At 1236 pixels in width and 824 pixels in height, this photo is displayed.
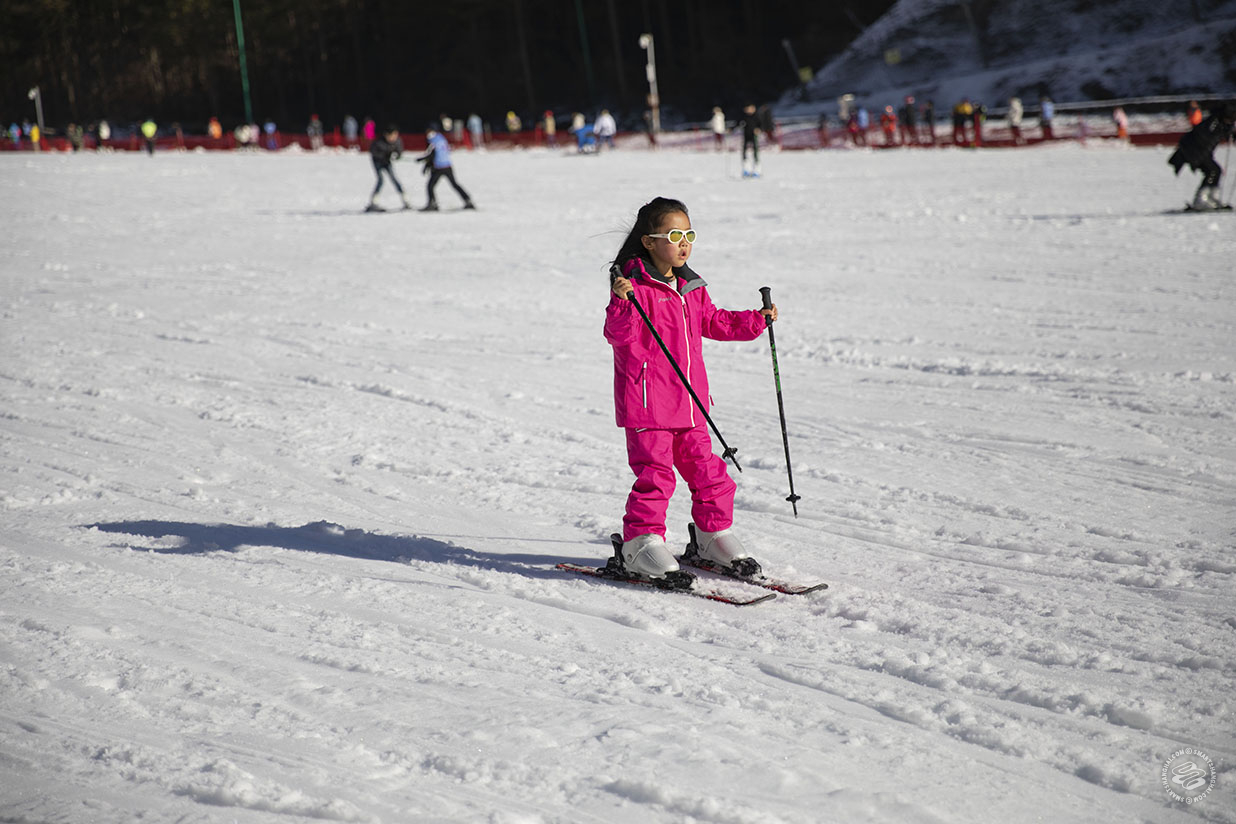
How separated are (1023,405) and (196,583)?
13.9 feet

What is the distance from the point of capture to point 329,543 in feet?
14.0

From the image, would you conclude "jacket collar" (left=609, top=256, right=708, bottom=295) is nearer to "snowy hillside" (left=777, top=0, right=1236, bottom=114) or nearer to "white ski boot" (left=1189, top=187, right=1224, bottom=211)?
"white ski boot" (left=1189, top=187, right=1224, bottom=211)

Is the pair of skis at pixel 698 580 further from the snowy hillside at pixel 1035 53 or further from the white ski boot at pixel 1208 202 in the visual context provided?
the snowy hillside at pixel 1035 53

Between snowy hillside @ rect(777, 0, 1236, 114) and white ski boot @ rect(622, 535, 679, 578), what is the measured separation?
37.6 m

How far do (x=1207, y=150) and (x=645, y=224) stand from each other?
11.5 m

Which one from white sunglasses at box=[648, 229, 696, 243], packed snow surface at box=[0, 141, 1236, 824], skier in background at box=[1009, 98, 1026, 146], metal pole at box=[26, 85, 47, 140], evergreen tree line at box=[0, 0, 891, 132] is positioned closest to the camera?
packed snow surface at box=[0, 141, 1236, 824]

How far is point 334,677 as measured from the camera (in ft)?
10.1

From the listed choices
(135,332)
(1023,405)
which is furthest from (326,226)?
(1023,405)

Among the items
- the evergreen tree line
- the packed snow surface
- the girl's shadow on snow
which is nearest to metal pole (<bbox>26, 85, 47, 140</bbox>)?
the evergreen tree line

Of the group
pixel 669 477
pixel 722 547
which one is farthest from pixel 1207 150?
pixel 669 477

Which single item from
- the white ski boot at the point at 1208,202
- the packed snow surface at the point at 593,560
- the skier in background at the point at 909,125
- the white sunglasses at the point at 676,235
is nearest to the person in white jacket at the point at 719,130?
the skier in background at the point at 909,125

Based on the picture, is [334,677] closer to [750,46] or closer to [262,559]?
[262,559]

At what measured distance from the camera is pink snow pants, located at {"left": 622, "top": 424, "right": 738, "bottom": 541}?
11.7 ft

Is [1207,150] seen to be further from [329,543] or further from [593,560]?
[329,543]
